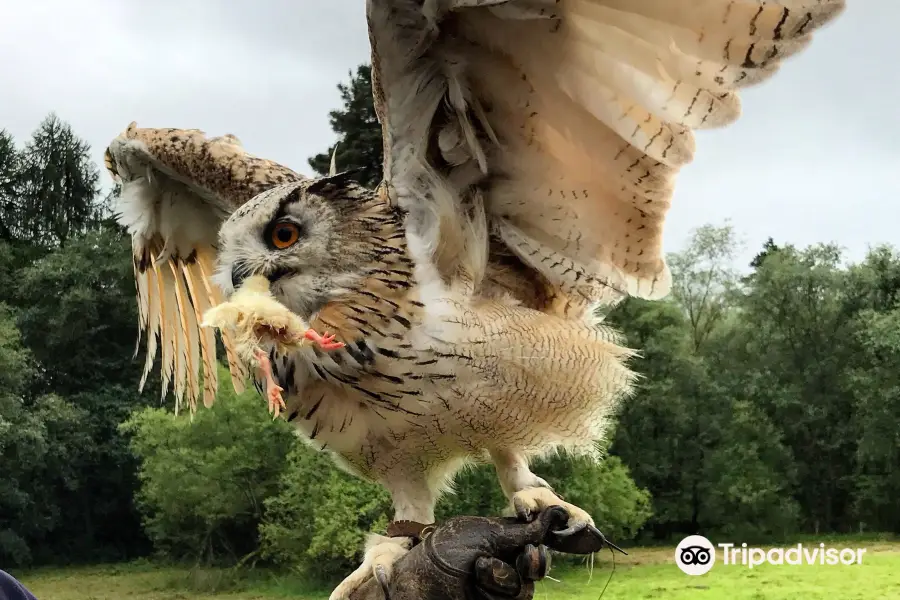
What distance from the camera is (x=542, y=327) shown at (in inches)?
54.7

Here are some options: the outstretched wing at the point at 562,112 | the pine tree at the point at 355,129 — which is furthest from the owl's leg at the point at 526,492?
the pine tree at the point at 355,129

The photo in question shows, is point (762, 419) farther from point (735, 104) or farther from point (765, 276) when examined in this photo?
point (735, 104)

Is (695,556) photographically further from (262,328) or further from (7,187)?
(7,187)

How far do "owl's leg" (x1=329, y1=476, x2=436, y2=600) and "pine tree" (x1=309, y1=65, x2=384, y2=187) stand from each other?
15.4ft

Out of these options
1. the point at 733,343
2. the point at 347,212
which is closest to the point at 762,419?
the point at 733,343

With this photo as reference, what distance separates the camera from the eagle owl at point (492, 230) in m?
1.23

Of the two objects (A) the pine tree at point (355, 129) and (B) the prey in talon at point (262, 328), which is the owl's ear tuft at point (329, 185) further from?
(A) the pine tree at point (355, 129)

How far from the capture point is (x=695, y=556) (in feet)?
22.2

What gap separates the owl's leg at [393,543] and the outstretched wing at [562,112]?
18.2 inches

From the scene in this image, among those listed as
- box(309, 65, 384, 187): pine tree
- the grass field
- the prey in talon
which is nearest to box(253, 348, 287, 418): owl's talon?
the prey in talon

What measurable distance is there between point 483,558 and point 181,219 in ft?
4.17

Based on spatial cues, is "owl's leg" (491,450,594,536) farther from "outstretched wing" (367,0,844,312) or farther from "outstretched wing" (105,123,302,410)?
"outstretched wing" (105,123,302,410)

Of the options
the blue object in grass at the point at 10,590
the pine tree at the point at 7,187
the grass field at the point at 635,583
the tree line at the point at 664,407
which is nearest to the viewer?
the blue object in grass at the point at 10,590

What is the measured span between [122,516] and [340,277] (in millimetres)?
9594
